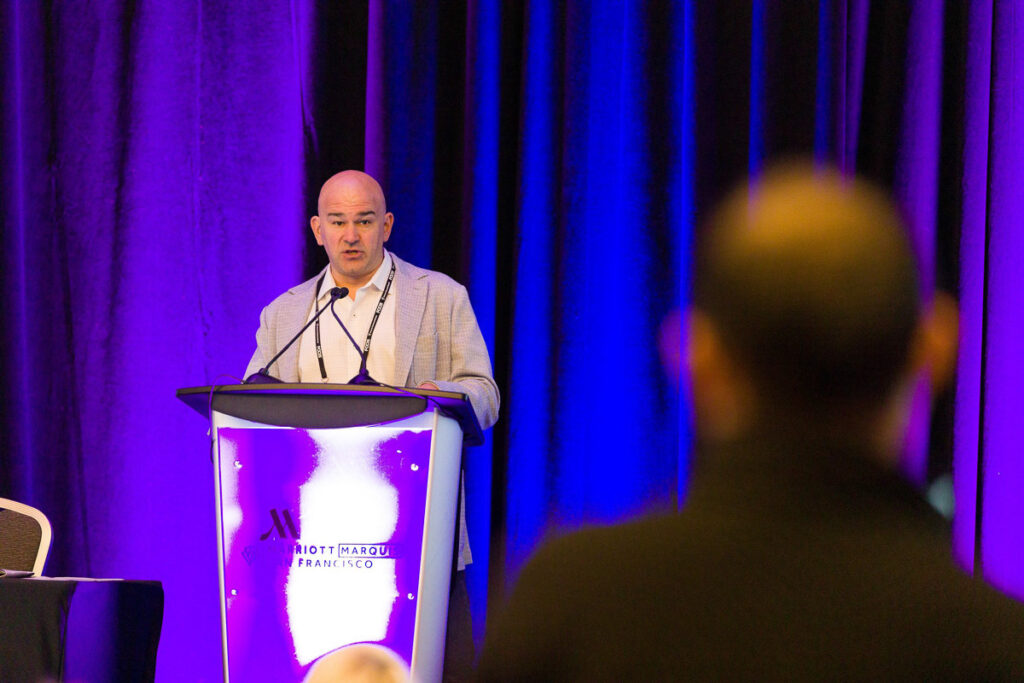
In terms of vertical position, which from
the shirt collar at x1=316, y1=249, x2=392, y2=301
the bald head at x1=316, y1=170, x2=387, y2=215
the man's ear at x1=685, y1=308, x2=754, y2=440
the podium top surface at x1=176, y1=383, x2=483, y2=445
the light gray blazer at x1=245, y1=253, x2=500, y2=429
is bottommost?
the podium top surface at x1=176, y1=383, x2=483, y2=445

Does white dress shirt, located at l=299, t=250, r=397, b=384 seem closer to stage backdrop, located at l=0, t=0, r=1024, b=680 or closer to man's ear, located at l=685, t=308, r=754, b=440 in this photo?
stage backdrop, located at l=0, t=0, r=1024, b=680

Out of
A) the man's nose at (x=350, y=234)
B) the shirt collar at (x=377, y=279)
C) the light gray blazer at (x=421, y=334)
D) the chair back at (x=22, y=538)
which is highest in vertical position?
the man's nose at (x=350, y=234)

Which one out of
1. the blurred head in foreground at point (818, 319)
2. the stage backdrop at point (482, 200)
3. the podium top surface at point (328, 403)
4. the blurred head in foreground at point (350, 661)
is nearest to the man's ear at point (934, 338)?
the blurred head in foreground at point (818, 319)

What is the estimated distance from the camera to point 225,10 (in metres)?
3.69

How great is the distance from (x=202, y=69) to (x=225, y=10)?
0.76ft

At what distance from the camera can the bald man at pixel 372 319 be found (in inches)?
103

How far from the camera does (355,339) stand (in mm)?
2691

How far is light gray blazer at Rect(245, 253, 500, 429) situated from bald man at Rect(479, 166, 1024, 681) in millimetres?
2031

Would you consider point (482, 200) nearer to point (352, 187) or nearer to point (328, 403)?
point (352, 187)

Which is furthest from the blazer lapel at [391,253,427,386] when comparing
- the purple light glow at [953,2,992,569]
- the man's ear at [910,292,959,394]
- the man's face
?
the man's ear at [910,292,959,394]

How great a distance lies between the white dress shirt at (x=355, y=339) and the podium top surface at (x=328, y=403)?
0.61 m

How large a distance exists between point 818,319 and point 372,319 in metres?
2.25

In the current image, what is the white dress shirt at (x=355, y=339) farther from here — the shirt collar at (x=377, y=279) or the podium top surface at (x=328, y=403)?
the podium top surface at (x=328, y=403)

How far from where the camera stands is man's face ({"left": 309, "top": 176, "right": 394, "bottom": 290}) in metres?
2.72
